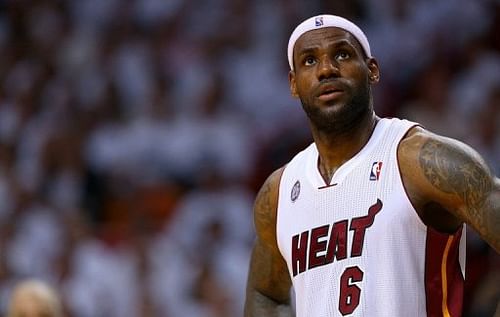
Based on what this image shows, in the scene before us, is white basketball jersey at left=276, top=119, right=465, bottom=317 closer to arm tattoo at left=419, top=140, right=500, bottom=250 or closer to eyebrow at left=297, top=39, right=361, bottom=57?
arm tattoo at left=419, top=140, right=500, bottom=250

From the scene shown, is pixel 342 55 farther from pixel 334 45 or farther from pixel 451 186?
pixel 451 186

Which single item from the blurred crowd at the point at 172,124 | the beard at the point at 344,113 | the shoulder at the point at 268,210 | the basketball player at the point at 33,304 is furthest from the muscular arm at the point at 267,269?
the blurred crowd at the point at 172,124

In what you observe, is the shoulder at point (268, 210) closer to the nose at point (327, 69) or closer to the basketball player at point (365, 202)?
the basketball player at point (365, 202)

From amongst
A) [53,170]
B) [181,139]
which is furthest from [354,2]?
[53,170]

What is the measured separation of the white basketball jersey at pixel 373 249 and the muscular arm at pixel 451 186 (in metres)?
0.05

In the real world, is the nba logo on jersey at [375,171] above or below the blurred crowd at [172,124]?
below

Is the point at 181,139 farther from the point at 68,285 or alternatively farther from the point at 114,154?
the point at 68,285

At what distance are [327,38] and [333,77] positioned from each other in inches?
7.2

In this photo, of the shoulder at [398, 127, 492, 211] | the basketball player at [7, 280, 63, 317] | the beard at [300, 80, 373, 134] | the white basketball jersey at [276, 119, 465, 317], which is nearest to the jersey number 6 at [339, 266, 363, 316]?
the white basketball jersey at [276, 119, 465, 317]

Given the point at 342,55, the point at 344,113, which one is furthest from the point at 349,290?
the point at 342,55

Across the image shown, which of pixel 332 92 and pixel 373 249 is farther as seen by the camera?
pixel 332 92

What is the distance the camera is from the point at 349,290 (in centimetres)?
442

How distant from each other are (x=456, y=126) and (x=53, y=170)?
12.3ft

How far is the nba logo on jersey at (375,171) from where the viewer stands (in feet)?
14.7
